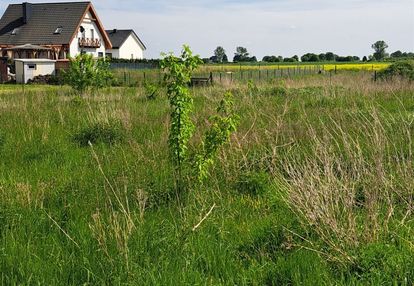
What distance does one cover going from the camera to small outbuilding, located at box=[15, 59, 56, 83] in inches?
1668

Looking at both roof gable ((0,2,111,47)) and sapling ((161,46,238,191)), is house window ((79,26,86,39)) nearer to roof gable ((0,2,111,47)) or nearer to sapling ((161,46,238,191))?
roof gable ((0,2,111,47))

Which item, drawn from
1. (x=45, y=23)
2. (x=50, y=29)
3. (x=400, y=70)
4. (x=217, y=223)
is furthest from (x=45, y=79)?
(x=217, y=223)

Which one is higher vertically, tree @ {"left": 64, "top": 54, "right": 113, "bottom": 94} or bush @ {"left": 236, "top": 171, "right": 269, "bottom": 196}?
tree @ {"left": 64, "top": 54, "right": 113, "bottom": 94}

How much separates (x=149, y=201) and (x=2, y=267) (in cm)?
200

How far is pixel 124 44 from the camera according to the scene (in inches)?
3044

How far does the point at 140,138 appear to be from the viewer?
1021 cm

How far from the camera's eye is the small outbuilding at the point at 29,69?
42.4 metres

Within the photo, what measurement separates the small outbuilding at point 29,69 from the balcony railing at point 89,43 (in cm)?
1493

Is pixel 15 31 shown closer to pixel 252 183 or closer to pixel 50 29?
pixel 50 29

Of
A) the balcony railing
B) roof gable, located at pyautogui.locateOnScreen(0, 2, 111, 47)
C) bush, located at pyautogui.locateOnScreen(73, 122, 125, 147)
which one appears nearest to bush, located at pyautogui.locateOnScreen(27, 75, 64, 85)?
roof gable, located at pyautogui.locateOnScreen(0, 2, 111, 47)

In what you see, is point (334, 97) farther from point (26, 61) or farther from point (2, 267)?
point (26, 61)

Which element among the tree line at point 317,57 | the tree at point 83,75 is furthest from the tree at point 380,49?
the tree at point 83,75

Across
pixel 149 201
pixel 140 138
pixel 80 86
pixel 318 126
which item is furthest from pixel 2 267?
pixel 80 86

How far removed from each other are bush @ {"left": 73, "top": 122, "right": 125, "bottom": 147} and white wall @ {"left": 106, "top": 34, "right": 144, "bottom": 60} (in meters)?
66.3
